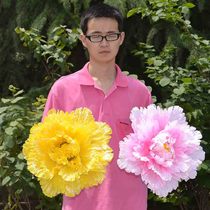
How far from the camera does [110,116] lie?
6.63 ft

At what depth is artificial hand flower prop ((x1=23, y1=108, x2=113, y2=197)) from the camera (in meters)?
1.80

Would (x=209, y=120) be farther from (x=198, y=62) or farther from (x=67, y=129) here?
(x=67, y=129)

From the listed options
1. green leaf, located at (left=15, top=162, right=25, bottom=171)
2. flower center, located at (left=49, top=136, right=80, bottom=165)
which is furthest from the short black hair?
green leaf, located at (left=15, top=162, right=25, bottom=171)

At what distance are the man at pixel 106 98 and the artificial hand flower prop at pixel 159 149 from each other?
140 millimetres

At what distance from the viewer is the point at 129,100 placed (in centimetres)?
207

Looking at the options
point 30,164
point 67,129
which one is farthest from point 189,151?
point 30,164

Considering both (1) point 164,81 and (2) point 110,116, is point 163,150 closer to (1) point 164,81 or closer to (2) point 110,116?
(2) point 110,116

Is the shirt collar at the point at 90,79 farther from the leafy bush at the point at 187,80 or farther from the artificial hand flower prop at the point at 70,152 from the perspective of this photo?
the leafy bush at the point at 187,80

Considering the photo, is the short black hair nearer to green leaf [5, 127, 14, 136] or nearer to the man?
the man

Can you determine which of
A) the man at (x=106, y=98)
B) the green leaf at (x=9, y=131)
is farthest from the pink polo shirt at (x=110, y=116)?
the green leaf at (x=9, y=131)

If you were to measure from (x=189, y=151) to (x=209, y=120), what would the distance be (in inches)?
45.8

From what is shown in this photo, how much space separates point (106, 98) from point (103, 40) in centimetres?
22

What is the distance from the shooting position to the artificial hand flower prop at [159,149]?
1.85 m

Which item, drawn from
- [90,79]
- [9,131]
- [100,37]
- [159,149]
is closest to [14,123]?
[9,131]
